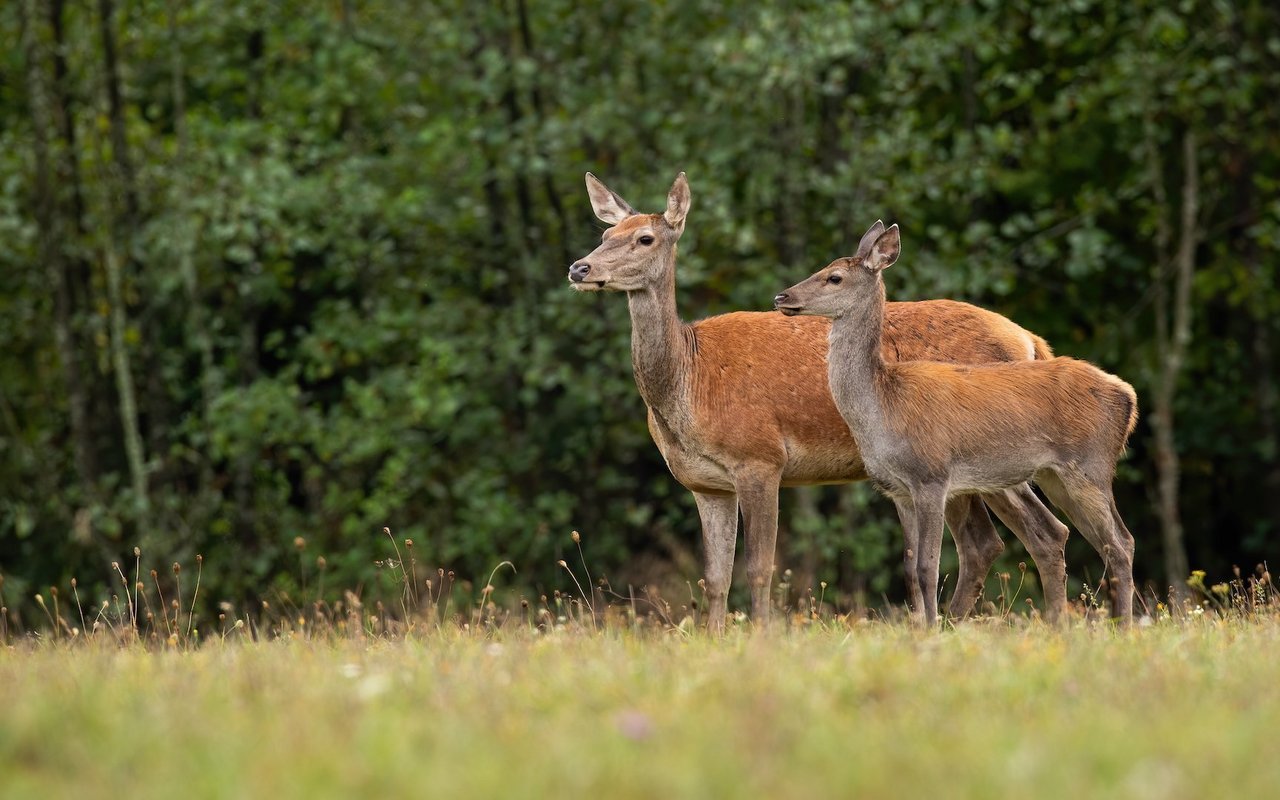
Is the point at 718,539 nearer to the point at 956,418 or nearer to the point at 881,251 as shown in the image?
the point at 956,418

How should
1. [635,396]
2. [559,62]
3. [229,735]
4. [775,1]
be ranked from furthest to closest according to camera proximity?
[559,62] < [635,396] < [775,1] < [229,735]

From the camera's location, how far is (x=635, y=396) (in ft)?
53.9

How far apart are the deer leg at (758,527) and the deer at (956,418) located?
0.63 m

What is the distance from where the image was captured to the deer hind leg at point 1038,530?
9281mm

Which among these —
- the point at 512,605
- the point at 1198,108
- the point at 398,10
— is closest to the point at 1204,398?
the point at 1198,108

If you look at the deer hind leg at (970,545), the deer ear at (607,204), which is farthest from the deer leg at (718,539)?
the deer ear at (607,204)

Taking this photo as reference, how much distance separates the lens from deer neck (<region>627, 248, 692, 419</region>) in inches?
361

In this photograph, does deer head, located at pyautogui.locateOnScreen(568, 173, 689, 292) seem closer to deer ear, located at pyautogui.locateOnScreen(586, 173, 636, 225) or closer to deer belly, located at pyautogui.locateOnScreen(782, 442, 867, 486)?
deer ear, located at pyautogui.locateOnScreen(586, 173, 636, 225)

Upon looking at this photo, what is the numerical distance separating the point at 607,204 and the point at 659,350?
1.15 m

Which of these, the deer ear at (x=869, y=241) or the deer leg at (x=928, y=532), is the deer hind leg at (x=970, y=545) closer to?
the deer leg at (x=928, y=532)

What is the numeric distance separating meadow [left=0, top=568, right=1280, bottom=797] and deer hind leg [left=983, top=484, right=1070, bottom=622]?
99.7 inches

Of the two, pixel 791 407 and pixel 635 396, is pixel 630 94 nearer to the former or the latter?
pixel 635 396

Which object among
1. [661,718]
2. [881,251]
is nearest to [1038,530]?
[881,251]

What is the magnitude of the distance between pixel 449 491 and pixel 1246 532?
25.8 feet
